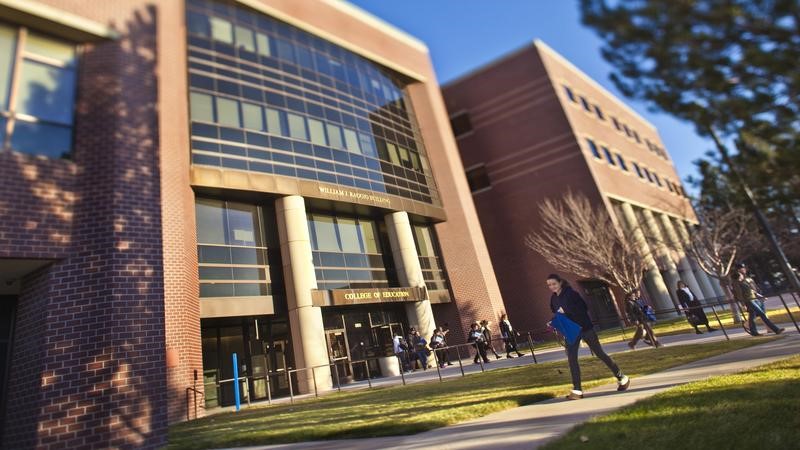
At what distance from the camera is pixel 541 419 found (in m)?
4.69

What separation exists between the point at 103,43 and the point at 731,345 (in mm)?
14054

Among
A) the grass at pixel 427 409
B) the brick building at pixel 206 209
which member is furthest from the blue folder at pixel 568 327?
the brick building at pixel 206 209

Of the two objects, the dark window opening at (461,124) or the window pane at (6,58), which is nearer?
the window pane at (6,58)

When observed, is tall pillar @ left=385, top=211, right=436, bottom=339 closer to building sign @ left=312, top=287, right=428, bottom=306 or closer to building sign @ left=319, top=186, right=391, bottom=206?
building sign @ left=312, top=287, right=428, bottom=306

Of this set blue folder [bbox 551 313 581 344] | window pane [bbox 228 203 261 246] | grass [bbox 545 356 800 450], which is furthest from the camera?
window pane [bbox 228 203 261 246]

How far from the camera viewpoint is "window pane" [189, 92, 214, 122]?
59.4ft

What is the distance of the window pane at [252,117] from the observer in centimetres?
1955

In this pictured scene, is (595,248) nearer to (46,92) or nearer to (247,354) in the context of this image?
(247,354)

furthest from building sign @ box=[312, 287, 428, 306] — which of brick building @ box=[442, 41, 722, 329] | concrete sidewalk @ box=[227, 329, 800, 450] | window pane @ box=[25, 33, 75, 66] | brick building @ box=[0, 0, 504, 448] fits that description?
concrete sidewalk @ box=[227, 329, 800, 450]

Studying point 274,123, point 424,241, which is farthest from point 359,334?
point 274,123

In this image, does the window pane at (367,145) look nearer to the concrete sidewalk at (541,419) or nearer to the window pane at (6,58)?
the window pane at (6,58)

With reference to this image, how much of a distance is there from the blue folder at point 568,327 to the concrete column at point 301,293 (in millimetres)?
12304

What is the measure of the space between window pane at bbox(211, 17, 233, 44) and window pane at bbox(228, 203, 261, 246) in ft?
28.1

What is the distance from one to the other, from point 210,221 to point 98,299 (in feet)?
36.9
